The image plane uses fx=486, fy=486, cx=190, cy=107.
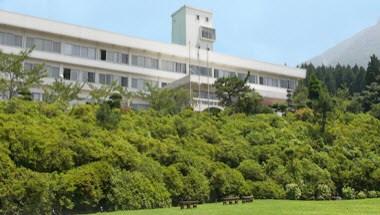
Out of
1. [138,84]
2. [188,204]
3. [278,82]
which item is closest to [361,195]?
[188,204]

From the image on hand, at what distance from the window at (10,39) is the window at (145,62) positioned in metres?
11.1

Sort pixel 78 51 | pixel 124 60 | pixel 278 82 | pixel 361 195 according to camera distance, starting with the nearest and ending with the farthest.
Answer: pixel 361 195 → pixel 78 51 → pixel 124 60 → pixel 278 82

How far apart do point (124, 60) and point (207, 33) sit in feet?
47.6

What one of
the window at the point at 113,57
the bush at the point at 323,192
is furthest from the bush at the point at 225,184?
the window at the point at 113,57

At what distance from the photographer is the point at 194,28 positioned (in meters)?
57.4

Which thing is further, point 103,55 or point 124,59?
point 124,59

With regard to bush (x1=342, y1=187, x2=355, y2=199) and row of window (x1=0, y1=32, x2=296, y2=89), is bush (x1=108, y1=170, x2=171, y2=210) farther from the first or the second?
row of window (x1=0, y1=32, x2=296, y2=89)

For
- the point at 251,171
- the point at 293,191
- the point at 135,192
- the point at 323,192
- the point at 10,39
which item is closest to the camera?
the point at 135,192

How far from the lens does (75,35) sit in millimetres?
43156

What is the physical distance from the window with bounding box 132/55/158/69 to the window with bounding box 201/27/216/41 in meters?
10.7

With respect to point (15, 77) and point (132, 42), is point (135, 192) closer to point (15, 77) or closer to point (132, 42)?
point (15, 77)

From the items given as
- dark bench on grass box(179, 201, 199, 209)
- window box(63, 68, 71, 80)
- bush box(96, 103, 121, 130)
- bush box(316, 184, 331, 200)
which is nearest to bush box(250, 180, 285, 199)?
bush box(316, 184, 331, 200)

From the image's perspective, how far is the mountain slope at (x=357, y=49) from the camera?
11719 centimetres

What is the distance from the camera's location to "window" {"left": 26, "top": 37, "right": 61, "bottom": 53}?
41.5 metres
